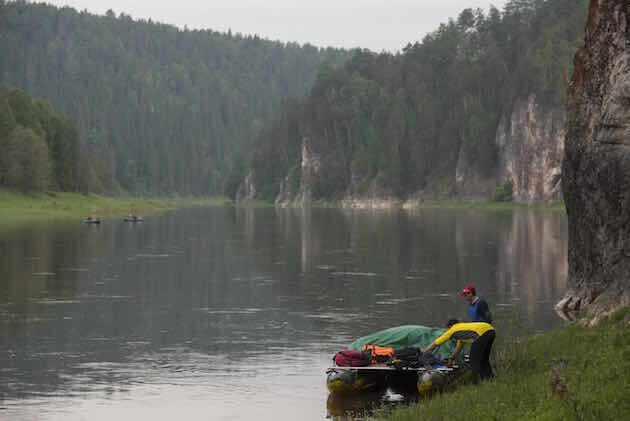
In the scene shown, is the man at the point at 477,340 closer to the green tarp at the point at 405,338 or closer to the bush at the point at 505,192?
the green tarp at the point at 405,338

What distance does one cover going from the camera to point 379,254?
70.1 m

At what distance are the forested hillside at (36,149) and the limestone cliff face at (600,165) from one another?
10361 cm

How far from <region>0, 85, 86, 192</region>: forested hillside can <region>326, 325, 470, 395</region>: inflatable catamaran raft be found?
351 feet

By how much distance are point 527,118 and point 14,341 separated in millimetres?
157340

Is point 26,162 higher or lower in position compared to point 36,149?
lower

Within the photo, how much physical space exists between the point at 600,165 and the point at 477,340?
30.3 ft

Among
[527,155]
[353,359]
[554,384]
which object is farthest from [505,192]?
[554,384]

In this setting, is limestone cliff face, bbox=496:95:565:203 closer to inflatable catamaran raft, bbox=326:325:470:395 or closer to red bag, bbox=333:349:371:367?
inflatable catamaran raft, bbox=326:325:470:395

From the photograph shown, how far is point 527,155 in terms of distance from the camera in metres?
179

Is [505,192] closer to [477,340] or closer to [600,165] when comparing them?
[600,165]

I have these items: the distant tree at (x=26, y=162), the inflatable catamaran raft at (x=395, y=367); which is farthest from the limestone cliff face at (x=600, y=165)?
the distant tree at (x=26, y=162)

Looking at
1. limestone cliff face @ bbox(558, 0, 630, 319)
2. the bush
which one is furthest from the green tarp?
the bush

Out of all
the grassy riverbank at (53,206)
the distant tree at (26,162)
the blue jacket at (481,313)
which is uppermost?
the distant tree at (26,162)

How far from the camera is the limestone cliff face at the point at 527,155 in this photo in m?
172
